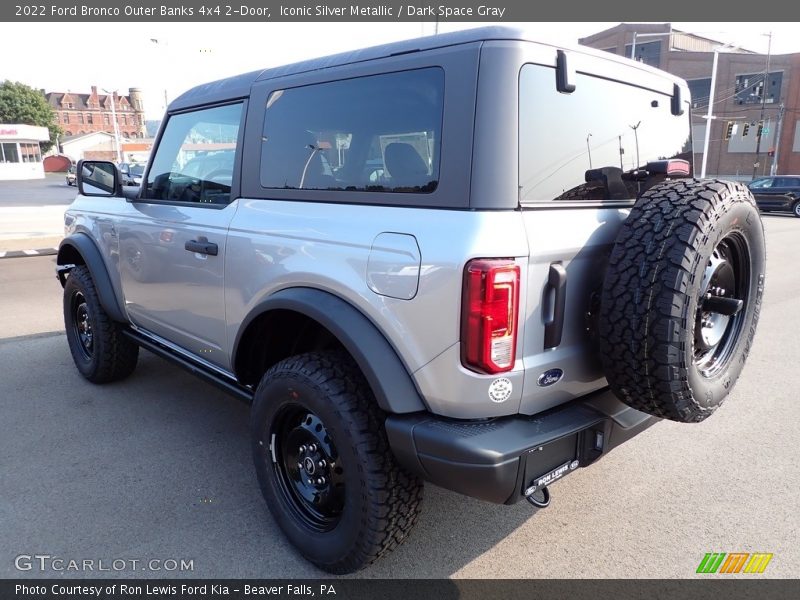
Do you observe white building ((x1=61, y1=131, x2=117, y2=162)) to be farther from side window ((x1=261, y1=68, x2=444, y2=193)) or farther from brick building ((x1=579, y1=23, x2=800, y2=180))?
side window ((x1=261, y1=68, x2=444, y2=193))

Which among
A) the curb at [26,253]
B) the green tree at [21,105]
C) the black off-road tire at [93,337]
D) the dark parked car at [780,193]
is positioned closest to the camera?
the black off-road tire at [93,337]

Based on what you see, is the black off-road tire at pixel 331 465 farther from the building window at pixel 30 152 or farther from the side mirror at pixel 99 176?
the building window at pixel 30 152

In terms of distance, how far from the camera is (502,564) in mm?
2479

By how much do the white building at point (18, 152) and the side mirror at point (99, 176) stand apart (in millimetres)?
60976

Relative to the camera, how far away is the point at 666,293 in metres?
1.93

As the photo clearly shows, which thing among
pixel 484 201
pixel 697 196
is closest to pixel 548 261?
pixel 484 201

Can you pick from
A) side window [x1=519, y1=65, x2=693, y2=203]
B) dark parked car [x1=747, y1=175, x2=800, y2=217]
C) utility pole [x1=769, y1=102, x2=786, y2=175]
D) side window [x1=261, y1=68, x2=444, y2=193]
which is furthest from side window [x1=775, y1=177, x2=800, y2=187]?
utility pole [x1=769, y1=102, x2=786, y2=175]

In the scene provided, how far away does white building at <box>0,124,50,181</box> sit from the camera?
5397 centimetres

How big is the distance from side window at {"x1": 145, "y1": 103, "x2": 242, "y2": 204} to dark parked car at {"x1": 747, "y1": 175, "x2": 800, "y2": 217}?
910 inches

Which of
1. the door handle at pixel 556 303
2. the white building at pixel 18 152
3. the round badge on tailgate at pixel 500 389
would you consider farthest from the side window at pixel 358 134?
the white building at pixel 18 152

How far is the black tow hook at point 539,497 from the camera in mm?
→ 2016

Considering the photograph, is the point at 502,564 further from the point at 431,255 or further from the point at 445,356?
the point at 431,255

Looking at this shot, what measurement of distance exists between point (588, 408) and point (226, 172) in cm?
211

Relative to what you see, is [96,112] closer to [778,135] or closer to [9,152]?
[9,152]
